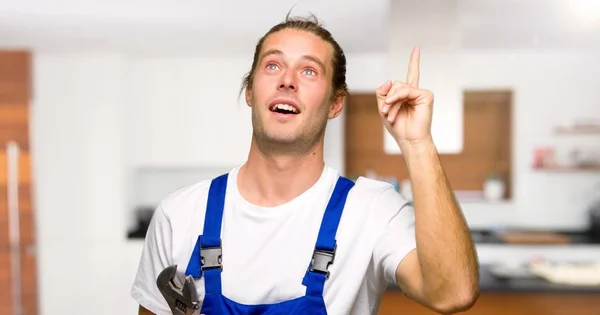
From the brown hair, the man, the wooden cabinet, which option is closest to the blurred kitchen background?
the wooden cabinet

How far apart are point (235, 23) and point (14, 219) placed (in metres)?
1.67

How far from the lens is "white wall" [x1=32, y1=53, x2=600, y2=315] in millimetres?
3828

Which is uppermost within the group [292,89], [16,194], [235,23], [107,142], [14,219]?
[235,23]

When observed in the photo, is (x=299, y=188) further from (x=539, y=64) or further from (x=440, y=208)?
(x=539, y=64)

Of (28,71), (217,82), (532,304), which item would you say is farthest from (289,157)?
(28,71)

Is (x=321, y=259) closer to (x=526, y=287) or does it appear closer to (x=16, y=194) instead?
(x=526, y=287)

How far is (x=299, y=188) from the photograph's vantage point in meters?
1.31

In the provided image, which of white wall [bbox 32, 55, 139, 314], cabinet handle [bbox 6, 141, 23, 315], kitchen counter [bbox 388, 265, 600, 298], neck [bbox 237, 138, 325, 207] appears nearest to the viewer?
neck [bbox 237, 138, 325, 207]

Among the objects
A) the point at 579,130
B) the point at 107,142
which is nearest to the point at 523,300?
the point at 579,130

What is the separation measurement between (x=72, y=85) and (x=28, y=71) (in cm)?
26

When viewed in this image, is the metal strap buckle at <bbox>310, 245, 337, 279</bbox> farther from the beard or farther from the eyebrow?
the eyebrow

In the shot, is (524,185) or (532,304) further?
(524,185)

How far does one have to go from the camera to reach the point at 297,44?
1323mm

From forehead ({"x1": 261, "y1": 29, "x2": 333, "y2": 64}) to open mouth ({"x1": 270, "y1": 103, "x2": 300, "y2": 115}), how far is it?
12 centimetres
